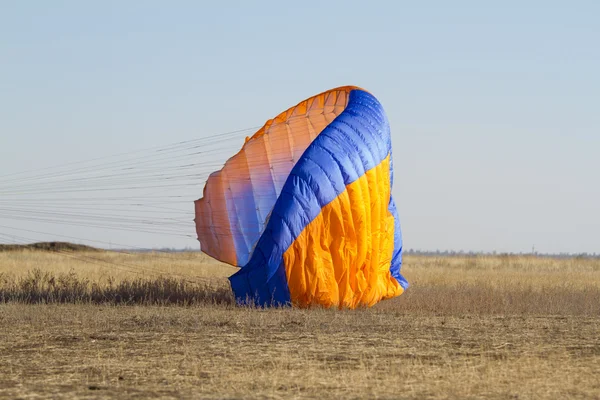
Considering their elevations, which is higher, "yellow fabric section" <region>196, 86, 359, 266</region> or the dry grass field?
"yellow fabric section" <region>196, 86, 359, 266</region>

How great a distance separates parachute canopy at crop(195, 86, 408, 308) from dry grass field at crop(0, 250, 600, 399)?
0.53 metres

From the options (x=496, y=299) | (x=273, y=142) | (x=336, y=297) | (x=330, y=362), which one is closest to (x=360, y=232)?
(x=336, y=297)

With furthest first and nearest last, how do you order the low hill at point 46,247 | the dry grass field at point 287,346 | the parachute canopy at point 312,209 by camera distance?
the low hill at point 46,247 → the parachute canopy at point 312,209 → the dry grass field at point 287,346

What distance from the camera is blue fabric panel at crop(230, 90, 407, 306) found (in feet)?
55.2

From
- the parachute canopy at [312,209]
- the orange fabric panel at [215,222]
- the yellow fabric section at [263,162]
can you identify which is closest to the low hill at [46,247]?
the orange fabric panel at [215,222]

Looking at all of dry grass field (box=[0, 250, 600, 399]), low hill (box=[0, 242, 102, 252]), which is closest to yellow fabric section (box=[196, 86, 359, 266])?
dry grass field (box=[0, 250, 600, 399])

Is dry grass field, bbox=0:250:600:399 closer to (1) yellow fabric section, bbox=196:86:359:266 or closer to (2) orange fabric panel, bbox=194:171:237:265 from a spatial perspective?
(2) orange fabric panel, bbox=194:171:237:265

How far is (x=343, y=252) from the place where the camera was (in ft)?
56.3

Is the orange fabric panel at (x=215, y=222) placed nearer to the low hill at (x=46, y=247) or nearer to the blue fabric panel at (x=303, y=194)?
the blue fabric panel at (x=303, y=194)

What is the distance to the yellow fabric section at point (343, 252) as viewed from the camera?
16906 millimetres

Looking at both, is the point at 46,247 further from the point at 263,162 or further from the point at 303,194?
the point at 303,194

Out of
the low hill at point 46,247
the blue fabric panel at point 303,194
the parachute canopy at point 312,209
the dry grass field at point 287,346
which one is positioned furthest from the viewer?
the low hill at point 46,247

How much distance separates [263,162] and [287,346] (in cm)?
624

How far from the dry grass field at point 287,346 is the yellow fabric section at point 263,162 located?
48.9 inches
